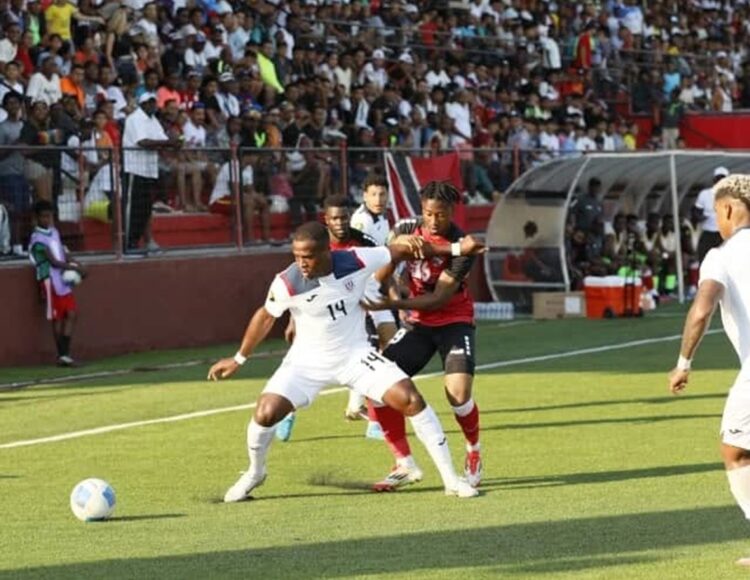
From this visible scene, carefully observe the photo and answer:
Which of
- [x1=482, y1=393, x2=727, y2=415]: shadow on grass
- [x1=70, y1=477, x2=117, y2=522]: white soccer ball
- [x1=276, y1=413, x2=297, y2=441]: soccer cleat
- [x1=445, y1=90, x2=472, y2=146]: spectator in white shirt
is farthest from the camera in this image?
[x1=445, y1=90, x2=472, y2=146]: spectator in white shirt

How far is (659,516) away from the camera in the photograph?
11086mm

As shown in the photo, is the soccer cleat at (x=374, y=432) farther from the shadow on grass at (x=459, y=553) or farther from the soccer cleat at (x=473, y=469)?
the shadow on grass at (x=459, y=553)

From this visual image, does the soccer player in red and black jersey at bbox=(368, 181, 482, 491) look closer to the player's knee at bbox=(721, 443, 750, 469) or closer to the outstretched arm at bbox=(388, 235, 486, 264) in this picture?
the outstretched arm at bbox=(388, 235, 486, 264)

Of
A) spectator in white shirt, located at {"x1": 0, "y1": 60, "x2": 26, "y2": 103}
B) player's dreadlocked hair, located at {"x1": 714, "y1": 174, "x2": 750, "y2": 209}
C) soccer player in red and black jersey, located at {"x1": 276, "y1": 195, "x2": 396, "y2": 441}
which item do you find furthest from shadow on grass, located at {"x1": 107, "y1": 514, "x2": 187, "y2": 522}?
spectator in white shirt, located at {"x1": 0, "y1": 60, "x2": 26, "y2": 103}

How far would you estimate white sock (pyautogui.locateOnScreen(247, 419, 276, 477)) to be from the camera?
11938 millimetres

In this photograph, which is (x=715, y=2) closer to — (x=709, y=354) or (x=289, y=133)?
(x=289, y=133)

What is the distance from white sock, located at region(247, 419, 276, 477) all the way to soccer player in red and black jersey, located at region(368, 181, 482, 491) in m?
0.89

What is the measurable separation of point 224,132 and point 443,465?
1524cm

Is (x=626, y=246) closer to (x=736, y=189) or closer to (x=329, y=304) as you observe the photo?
(x=329, y=304)

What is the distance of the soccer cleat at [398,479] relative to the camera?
1247 centimetres

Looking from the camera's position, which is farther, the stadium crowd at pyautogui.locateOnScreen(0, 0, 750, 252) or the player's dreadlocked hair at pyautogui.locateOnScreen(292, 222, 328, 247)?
the stadium crowd at pyautogui.locateOnScreen(0, 0, 750, 252)

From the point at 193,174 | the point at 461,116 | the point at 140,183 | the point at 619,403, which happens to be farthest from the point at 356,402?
the point at 461,116

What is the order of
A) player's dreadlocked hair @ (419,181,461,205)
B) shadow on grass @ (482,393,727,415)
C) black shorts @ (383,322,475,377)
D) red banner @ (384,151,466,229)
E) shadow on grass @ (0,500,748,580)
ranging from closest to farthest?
shadow on grass @ (0,500,748,580)
player's dreadlocked hair @ (419,181,461,205)
black shorts @ (383,322,475,377)
shadow on grass @ (482,393,727,415)
red banner @ (384,151,466,229)

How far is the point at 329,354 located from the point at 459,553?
242cm
